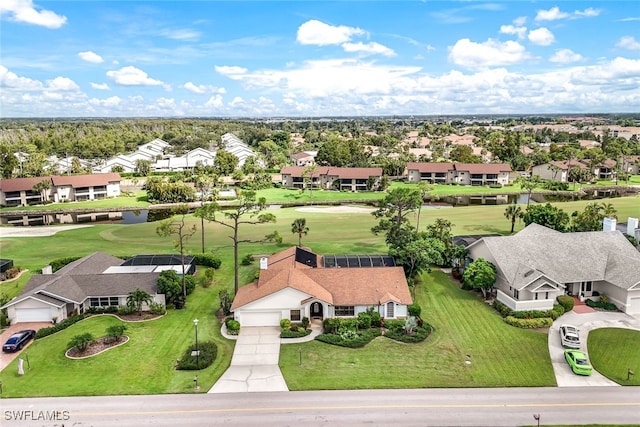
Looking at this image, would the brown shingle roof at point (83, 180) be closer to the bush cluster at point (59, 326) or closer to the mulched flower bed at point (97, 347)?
the bush cluster at point (59, 326)

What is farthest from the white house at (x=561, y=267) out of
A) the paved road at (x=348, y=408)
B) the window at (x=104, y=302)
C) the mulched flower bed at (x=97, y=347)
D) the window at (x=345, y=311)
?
the window at (x=104, y=302)

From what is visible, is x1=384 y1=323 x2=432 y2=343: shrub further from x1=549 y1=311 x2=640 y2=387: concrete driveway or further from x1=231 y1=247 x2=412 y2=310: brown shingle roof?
x1=549 y1=311 x2=640 y2=387: concrete driveway

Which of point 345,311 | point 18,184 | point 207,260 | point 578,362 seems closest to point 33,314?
point 207,260

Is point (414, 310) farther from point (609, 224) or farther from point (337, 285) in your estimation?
point (609, 224)

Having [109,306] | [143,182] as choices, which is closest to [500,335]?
[109,306]

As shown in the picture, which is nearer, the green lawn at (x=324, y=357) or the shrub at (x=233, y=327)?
the green lawn at (x=324, y=357)

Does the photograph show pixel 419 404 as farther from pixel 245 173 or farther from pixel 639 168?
pixel 639 168
